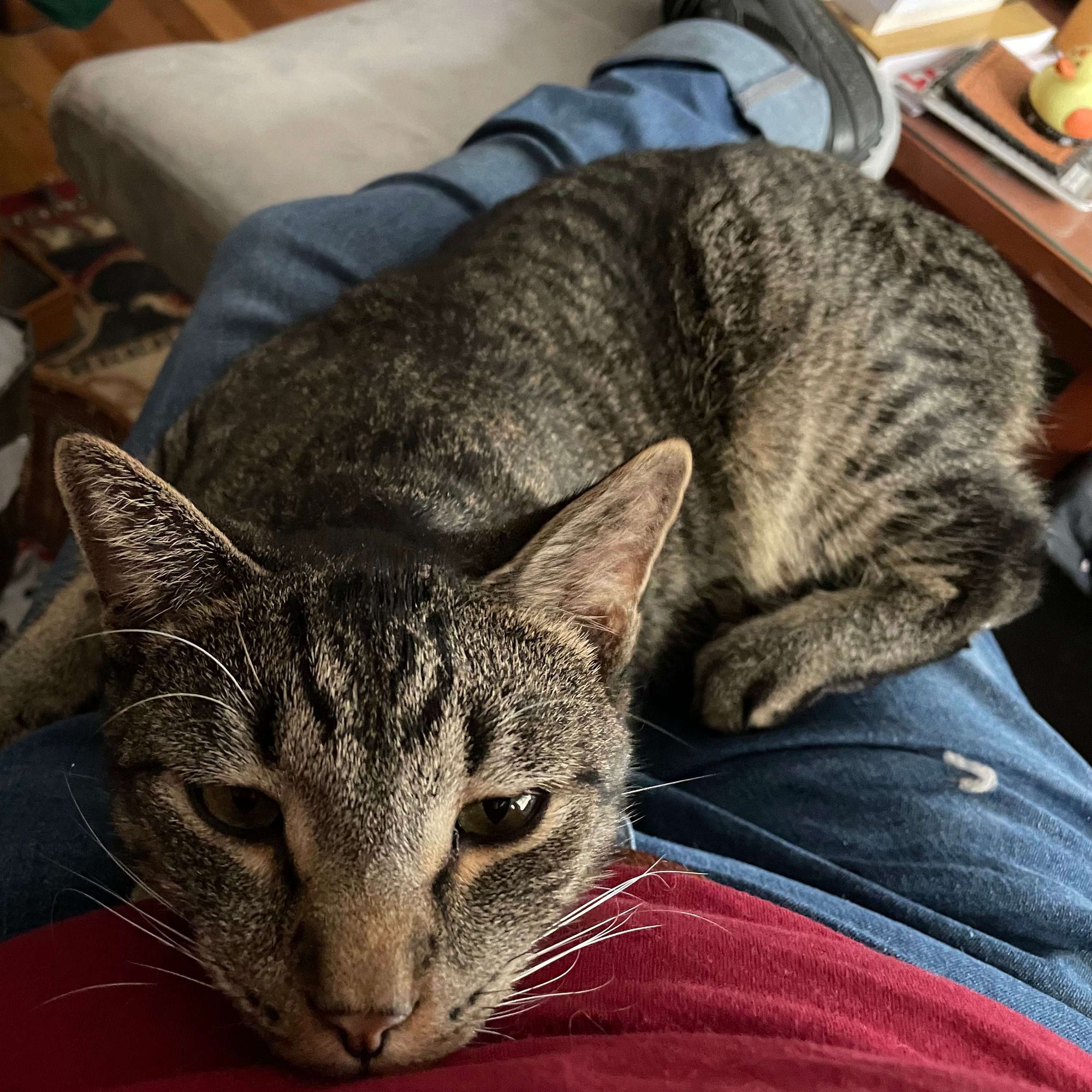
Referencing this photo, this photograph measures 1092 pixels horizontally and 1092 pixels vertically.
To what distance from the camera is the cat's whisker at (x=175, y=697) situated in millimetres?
733

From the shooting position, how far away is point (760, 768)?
3.98 ft

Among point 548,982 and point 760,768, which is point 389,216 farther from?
point 548,982

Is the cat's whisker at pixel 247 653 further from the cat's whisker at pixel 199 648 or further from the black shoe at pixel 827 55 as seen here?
the black shoe at pixel 827 55

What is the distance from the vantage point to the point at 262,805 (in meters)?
0.74

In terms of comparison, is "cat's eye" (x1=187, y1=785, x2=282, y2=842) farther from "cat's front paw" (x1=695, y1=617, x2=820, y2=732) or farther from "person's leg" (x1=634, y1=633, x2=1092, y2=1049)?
"cat's front paw" (x1=695, y1=617, x2=820, y2=732)

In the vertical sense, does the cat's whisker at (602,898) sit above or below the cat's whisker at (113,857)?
above

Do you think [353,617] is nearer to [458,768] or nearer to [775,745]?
[458,768]

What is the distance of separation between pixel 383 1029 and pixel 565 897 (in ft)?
0.73

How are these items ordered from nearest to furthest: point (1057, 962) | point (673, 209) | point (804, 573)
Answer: point (1057, 962)
point (673, 209)
point (804, 573)

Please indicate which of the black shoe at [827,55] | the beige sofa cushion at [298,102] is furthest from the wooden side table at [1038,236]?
the beige sofa cushion at [298,102]

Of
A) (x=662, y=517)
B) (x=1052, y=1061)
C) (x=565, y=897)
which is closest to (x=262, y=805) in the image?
(x=565, y=897)

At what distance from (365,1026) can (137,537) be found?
1.52 ft

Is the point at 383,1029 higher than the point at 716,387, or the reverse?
the point at 716,387

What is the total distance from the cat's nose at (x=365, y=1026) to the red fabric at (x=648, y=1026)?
0.09 ft
